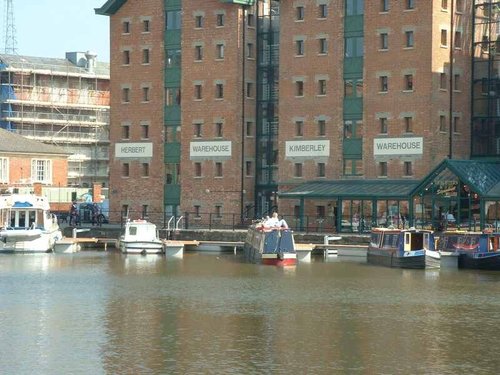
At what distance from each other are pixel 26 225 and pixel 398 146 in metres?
25.6

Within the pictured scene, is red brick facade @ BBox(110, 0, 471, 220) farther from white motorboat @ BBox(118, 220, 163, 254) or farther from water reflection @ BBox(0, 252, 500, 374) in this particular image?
water reflection @ BBox(0, 252, 500, 374)

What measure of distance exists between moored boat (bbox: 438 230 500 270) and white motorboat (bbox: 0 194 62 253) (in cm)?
2564

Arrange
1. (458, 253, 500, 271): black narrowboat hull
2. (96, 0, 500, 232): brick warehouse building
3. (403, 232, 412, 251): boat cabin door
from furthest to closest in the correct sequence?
(96, 0, 500, 232): brick warehouse building, (403, 232, 412, 251): boat cabin door, (458, 253, 500, 271): black narrowboat hull

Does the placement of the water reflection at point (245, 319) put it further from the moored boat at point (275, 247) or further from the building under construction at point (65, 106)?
the building under construction at point (65, 106)

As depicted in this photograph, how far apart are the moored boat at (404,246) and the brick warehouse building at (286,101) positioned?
980cm

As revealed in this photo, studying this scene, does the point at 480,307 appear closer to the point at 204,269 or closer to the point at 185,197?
the point at 204,269

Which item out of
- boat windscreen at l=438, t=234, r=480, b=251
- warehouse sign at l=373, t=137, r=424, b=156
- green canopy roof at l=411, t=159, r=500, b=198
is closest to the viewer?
boat windscreen at l=438, t=234, r=480, b=251

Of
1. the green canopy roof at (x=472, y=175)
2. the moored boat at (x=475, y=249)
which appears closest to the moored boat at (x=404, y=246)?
the moored boat at (x=475, y=249)

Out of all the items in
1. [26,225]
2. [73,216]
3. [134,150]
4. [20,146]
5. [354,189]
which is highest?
[20,146]

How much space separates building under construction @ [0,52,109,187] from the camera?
147625 mm

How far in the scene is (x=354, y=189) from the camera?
93.2m

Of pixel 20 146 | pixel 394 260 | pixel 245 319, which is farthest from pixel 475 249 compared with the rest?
pixel 20 146

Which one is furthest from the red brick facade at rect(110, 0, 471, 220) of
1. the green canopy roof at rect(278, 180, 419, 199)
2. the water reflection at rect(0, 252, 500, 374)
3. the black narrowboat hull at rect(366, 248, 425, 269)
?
the water reflection at rect(0, 252, 500, 374)

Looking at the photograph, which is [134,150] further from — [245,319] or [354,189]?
[245,319]
